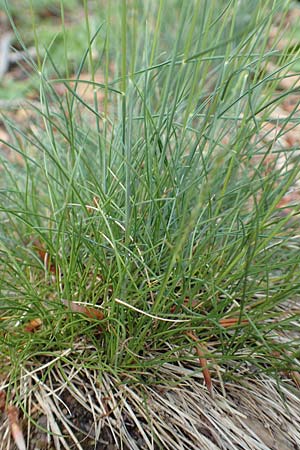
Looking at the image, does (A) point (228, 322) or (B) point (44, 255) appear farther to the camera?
(B) point (44, 255)

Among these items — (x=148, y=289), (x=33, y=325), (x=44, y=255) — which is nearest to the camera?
(x=148, y=289)

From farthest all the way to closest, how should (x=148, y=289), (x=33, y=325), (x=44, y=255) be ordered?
(x=44, y=255), (x=33, y=325), (x=148, y=289)

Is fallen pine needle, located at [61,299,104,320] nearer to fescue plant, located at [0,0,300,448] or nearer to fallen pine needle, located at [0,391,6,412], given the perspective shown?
fescue plant, located at [0,0,300,448]

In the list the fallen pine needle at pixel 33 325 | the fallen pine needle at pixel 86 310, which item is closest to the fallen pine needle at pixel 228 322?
the fallen pine needle at pixel 86 310

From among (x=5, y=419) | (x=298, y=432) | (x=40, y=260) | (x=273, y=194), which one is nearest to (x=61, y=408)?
(x=5, y=419)

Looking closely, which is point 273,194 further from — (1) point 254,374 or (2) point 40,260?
(2) point 40,260

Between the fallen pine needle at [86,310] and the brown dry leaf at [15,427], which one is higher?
the fallen pine needle at [86,310]

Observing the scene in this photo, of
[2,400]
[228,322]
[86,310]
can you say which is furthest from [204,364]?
[2,400]

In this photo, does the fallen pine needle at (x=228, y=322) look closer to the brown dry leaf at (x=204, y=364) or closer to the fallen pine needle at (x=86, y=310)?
the brown dry leaf at (x=204, y=364)

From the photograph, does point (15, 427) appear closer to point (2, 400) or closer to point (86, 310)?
point (2, 400)
